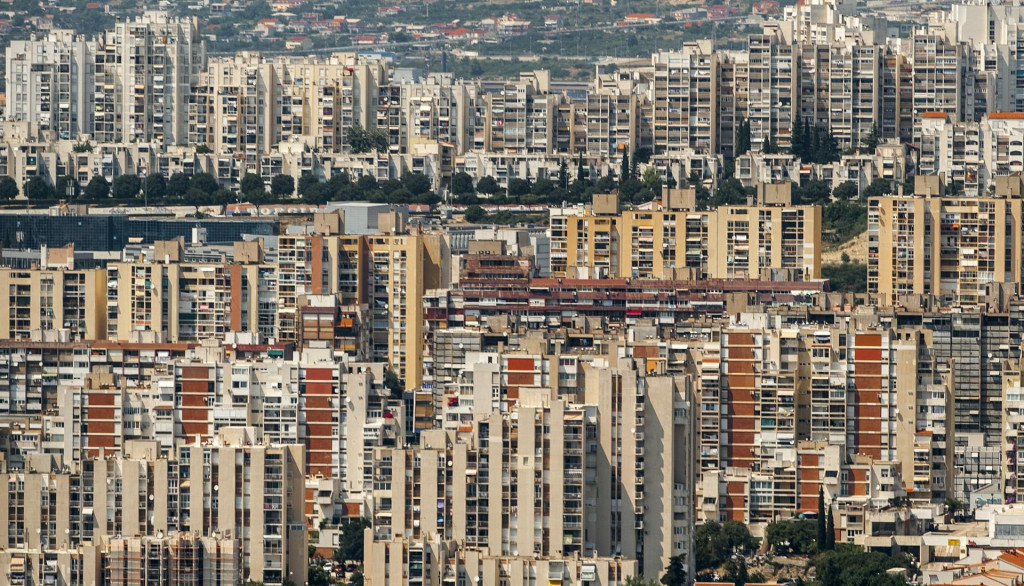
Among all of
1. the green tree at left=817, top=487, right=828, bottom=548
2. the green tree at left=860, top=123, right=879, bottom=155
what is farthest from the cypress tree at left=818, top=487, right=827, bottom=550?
the green tree at left=860, top=123, right=879, bottom=155

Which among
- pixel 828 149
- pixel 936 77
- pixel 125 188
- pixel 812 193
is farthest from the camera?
pixel 936 77

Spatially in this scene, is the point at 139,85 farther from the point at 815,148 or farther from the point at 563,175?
the point at 815,148

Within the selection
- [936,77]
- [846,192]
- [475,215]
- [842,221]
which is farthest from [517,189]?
[936,77]

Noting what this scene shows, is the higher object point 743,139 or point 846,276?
point 743,139

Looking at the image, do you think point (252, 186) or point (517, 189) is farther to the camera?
point (252, 186)

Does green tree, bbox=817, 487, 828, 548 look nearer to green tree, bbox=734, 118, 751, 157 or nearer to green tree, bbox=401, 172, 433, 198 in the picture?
green tree, bbox=734, 118, 751, 157

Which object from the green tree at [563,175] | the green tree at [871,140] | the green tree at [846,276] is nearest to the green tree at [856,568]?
the green tree at [846,276]
